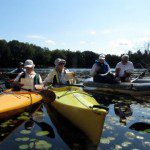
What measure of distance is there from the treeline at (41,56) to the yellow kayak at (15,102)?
66.4m

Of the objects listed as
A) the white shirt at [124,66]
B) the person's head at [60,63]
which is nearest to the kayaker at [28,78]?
the person's head at [60,63]

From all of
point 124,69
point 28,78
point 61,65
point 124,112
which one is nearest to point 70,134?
point 124,112

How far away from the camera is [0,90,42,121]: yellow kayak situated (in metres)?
7.41

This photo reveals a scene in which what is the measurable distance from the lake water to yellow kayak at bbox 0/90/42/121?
286mm

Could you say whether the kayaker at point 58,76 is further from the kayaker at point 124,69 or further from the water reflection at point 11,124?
the kayaker at point 124,69

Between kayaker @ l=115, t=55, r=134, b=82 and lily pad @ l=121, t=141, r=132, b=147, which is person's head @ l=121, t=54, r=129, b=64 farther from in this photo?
lily pad @ l=121, t=141, r=132, b=147

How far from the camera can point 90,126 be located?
20.0ft

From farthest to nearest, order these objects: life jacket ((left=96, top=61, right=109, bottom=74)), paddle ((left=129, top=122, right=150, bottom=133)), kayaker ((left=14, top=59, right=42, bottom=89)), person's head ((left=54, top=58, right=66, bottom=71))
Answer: life jacket ((left=96, top=61, right=109, bottom=74))
person's head ((left=54, top=58, right=66, bottom=71))
kayaker ((left=14, top=59, right=42, bottom=89))
paddle ((left=129, top=122, right=150, bottom=133))

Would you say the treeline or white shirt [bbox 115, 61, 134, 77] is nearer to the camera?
white shirt [bbox 115, 61, 134, 77]

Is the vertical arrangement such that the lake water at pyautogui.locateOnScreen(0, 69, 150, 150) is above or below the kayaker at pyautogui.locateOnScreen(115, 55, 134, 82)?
below

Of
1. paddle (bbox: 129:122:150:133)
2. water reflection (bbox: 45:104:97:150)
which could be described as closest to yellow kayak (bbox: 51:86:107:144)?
water reflection (bbox: 45:104:97:150)

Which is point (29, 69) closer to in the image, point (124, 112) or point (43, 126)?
point (43, 126)

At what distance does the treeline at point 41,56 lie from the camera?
85.8 meters

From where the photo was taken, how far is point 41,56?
97.0 metres
